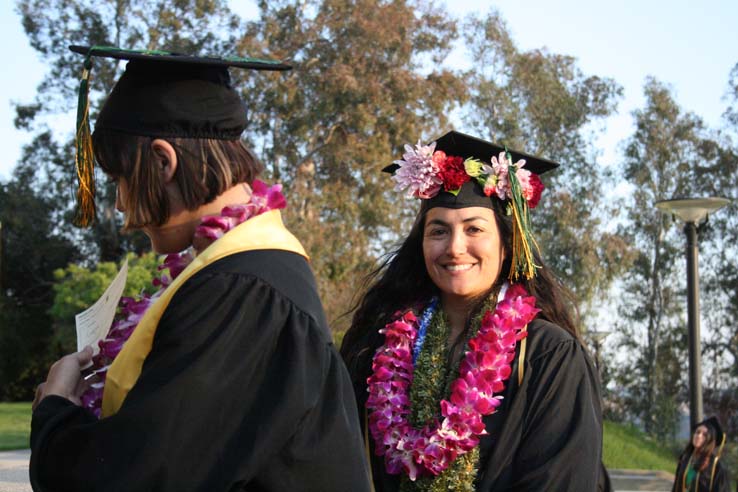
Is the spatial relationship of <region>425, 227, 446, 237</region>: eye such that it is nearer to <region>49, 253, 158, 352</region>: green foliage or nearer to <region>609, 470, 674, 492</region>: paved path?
<region>609, 470, 674, 492</region>: paved path

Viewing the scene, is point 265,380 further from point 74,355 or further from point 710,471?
point 710,471

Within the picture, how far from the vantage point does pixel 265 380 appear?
1.88 metres

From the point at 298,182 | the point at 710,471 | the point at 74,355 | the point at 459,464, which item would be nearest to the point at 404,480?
the point at 459,464

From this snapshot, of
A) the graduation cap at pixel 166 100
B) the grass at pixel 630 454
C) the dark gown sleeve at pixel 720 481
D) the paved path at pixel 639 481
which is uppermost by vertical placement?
the graduation cap at pixel 166 100

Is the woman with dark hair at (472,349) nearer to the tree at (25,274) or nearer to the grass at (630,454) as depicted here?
the grass at (630,454)

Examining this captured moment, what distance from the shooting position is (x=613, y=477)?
56.9 feet

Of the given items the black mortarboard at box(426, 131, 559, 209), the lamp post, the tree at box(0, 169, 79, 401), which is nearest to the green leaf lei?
the black mortarboard at box(426, 131, 559, 209)

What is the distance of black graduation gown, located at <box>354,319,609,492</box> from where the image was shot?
3.37 metres

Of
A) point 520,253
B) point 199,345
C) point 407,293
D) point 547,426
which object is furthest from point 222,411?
point 407,293

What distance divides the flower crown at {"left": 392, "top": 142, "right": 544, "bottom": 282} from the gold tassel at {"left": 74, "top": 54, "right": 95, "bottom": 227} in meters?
2.01

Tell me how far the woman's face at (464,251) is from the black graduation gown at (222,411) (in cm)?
198

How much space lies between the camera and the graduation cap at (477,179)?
4008 mm

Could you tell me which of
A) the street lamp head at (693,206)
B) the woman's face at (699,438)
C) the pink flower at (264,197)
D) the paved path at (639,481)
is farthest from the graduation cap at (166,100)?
the paved path at (639,481)

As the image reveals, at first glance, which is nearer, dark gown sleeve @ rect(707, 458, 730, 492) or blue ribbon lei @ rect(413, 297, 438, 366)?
blue ribbon lei @ rect(413, 297, 438, 366)
